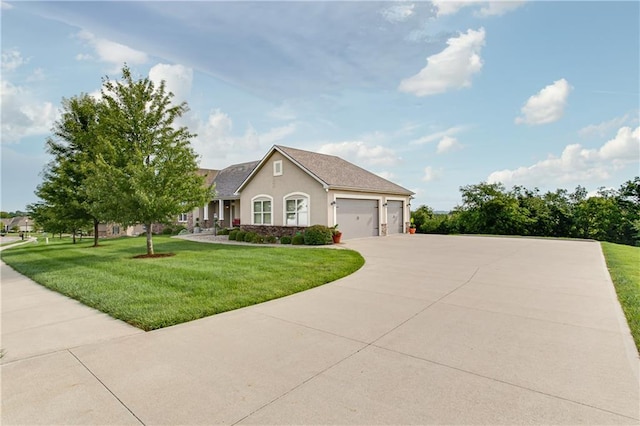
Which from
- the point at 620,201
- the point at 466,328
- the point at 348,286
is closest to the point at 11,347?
the point at 348,286

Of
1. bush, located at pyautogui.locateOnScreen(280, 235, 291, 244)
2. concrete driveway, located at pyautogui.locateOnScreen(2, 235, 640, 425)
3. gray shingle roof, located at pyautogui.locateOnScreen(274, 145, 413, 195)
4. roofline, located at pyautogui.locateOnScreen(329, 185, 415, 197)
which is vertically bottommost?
concrete driveway, located at pyautogui.locateOnScreen(2, 235, 640, 425)

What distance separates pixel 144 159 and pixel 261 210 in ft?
31.1

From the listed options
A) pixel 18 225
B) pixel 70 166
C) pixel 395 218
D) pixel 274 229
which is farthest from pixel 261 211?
pixel 18 225

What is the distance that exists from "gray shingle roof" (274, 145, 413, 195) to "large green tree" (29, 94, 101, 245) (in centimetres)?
1061

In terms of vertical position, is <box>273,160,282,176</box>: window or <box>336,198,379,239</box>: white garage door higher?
<box>273,160,282,176</box>: window

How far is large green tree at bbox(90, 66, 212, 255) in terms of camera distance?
11953mm

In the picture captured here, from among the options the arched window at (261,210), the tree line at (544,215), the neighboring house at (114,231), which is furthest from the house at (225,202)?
the tree line at (544,215)

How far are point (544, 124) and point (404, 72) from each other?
390 inches

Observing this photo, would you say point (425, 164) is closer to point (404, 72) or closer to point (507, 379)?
→ point (404, 72)

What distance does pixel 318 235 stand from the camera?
16547mm

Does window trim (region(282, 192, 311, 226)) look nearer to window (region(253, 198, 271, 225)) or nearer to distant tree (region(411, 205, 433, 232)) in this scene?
window (region(253, 198, 271, 225))

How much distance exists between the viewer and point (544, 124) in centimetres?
1875

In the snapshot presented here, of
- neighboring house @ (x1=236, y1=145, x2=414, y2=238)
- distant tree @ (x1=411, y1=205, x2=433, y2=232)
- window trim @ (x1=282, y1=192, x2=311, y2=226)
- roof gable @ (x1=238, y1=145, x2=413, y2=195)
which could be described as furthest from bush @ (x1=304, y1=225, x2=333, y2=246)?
distant tree @ (x1=411, y1=205, x2=433, y2=232)

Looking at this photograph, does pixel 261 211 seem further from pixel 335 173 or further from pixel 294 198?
pixel 335 173
